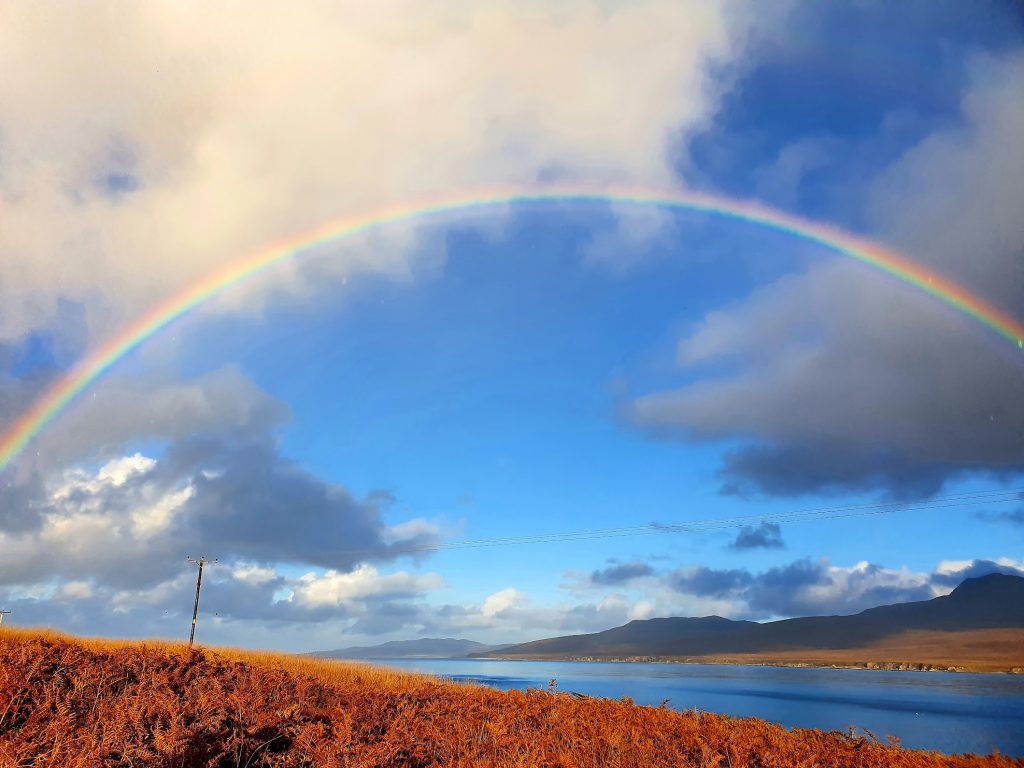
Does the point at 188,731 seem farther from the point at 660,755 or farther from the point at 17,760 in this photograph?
the point at 660,755

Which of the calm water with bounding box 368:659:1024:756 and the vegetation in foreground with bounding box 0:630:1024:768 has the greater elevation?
the vegetation in foreground with bounding box 0:630:1024:768

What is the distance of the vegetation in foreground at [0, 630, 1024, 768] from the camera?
604 cm

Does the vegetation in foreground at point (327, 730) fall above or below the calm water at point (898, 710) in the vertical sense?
above

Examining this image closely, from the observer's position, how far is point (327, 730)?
725 centimetres

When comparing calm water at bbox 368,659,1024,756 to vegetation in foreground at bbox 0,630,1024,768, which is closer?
vegetation in foreground at bbox 0,630,1024,768

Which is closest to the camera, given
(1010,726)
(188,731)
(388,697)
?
(188,731)

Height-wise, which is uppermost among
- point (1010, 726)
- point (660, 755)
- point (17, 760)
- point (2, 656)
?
point (2, 656)

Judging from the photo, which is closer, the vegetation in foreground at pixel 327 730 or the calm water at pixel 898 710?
the vegetation in foreground at pixel 327 730

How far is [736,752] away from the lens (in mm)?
6996

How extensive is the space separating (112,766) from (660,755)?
512 cm

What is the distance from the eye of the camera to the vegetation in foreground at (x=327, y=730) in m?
6.04

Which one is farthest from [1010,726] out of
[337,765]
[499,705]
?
[337,765]

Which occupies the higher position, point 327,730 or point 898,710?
point 327,730

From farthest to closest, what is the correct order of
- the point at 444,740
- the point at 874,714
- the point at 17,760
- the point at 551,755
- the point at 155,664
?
the point at 874,714 → the point at 155,664 → the point at 444,740 → the point at 551,755 → the point at 17,760
